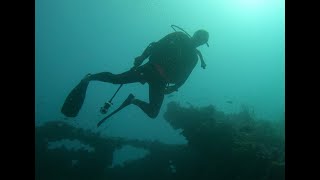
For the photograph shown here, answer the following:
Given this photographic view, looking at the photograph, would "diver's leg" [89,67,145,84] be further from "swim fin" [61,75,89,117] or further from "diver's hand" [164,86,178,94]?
"diver's hand" [164,86,178,94]

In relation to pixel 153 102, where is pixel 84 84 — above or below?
above

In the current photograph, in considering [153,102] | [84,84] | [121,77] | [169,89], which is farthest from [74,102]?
[169,89]

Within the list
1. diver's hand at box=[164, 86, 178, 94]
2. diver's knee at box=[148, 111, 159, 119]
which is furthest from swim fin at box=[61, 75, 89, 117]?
diver's hand at box=[164, 86, 178, 94]

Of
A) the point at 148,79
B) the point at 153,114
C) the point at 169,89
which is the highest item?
the point at 148,79

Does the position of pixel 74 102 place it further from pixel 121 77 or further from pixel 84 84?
pixel 121 77

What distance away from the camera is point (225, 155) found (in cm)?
1146

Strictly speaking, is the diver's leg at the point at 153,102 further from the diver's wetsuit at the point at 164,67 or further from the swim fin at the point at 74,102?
the swim fin at the point at 74,102

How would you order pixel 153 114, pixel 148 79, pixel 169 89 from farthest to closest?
pixel 148 79 < pixel 169 89 < pixel 153 114

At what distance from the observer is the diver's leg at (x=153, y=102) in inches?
322

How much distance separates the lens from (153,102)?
327 inches

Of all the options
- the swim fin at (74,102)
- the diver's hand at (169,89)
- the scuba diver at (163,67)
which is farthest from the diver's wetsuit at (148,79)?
the swim fin at (74,102)

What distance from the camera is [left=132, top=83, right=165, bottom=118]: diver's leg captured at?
8.17 m

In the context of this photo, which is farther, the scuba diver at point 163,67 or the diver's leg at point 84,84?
the scuba diver at point 163,67
